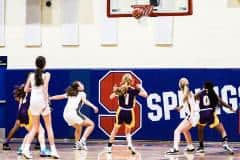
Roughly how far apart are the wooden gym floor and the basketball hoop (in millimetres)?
3817

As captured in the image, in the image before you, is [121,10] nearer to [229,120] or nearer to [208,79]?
[208,79]

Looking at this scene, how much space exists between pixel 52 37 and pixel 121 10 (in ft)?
10.2

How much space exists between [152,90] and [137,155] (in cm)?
523

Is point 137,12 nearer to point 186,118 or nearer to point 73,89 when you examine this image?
point 73,89

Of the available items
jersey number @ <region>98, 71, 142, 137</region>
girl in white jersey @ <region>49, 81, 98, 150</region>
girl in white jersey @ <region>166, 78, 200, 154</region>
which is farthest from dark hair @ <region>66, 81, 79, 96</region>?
jersey number @ <region>98, 71, 142, 137</region>

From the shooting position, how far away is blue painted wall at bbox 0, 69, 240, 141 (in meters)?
19.9

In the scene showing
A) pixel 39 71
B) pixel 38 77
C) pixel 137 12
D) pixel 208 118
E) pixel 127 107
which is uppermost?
pixel 137 12

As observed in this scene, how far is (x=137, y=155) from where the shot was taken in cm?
1545

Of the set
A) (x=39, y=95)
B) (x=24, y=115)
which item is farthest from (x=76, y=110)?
(x=39, y=95)

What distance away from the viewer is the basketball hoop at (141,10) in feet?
60.8

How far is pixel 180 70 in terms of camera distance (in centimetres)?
2023

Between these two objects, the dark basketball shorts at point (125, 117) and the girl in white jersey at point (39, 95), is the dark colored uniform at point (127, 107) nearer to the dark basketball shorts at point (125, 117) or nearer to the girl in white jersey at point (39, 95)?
the dark basketball shorts at point (125, 117)

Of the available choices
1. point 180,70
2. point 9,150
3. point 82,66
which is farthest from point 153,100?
point 9,150

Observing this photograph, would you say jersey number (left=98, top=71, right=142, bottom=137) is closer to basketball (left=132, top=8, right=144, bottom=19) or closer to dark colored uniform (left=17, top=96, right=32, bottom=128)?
basketball (left=132, top=8, right=144, bottom=19)
